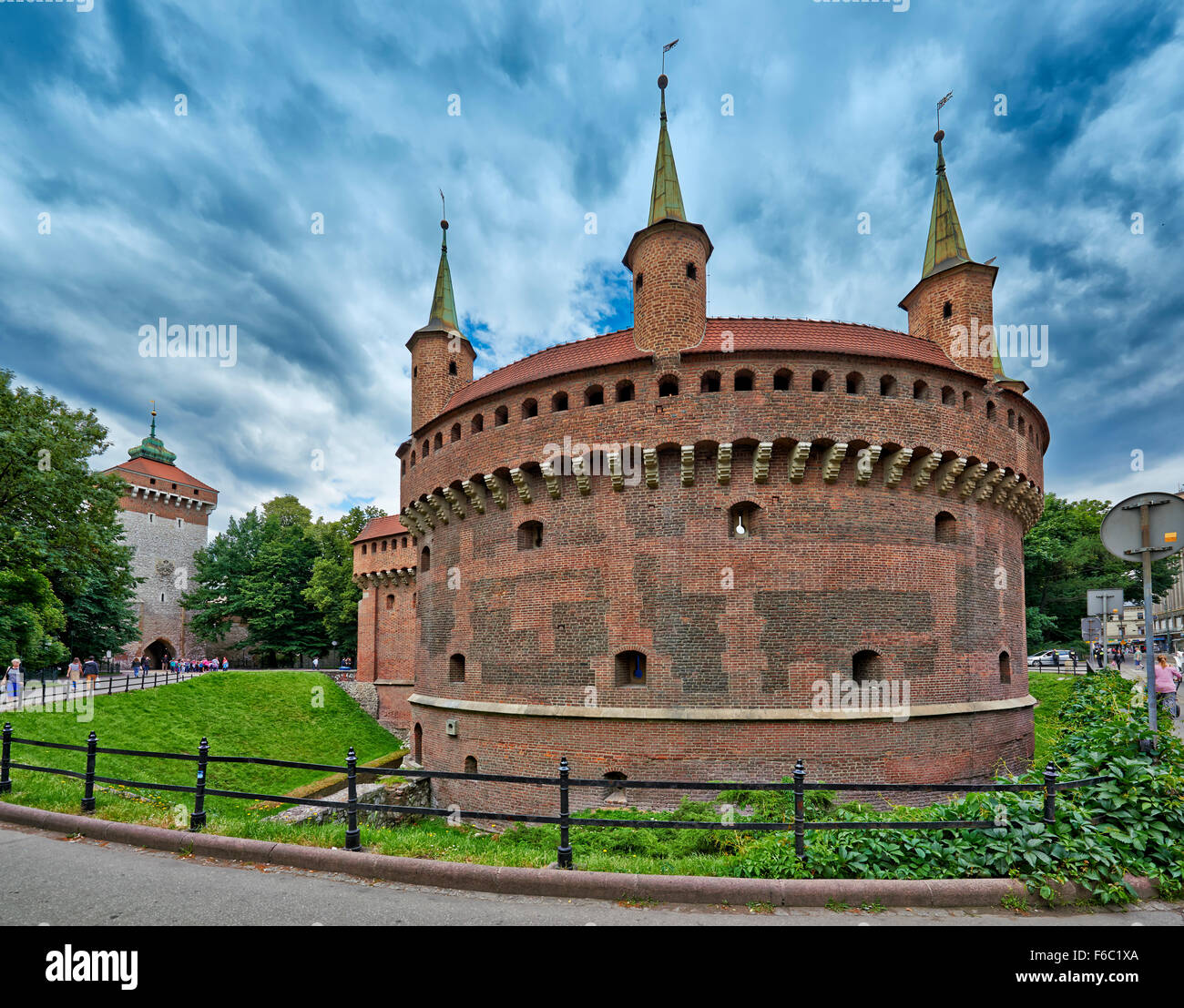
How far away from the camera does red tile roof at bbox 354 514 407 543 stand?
34.6 metres

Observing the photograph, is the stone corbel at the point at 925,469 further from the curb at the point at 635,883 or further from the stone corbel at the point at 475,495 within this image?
the stone corbel at the point at 475,495

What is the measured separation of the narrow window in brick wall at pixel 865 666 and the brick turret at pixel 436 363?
1418cm

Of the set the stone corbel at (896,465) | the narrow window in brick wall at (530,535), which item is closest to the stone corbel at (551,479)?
the narrow window in brick wall at (530,535)

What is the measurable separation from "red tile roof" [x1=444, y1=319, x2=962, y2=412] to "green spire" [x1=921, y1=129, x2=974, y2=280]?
3.33 meters

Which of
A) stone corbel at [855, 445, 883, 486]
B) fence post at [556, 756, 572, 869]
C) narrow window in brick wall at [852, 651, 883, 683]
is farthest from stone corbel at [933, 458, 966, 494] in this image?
fence post at [556, 756, 572, 869]

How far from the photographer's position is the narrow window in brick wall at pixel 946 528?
15.5 metres

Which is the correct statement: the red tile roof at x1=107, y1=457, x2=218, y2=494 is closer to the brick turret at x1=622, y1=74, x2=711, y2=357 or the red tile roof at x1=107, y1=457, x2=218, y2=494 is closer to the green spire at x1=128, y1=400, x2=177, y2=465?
the green spire at x1=128, y1=400, x2=177, y2=465

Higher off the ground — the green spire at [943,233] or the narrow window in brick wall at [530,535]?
the green spire at [943,233]

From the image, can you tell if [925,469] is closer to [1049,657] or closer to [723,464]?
[723,464]

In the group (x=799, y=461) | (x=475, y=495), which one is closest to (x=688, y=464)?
(x=799, y=461)

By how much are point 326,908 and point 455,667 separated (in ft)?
41.0

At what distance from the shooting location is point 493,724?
15953 millimetres
